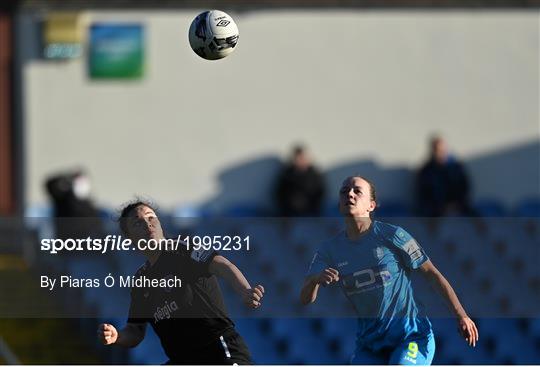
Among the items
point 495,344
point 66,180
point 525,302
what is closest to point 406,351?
point 525,302

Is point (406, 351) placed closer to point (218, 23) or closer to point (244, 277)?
point (244, 277)

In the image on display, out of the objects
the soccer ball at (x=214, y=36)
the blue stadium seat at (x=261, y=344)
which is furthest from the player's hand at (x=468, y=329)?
the blue stadium seat at (x=261, y=344)

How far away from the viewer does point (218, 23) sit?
10250 millimetres

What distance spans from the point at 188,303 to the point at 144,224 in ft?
1.76

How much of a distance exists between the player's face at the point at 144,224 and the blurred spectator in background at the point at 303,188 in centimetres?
809

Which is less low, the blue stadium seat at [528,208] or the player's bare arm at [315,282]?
the player's bare arm at [315,282]

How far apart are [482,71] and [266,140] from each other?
276 centimetres

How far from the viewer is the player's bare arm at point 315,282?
901 centimetres

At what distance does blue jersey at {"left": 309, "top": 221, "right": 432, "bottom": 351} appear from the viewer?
9.21 m

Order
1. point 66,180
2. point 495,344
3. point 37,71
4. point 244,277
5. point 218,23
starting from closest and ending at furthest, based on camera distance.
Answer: point 244,277 < point 218,23 < point 495,344 < point 66,180 < point 37,71

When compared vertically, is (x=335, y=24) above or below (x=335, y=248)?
above

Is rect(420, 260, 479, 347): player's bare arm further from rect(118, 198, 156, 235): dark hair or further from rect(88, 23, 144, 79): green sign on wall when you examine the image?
rect(88, 23, 144, 79): green sign on wall

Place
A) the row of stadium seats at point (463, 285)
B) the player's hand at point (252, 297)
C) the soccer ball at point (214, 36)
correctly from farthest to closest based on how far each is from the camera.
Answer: the row of stadium seats at point (463, 285), the soccer ball at point (214, 36), the player's hand at point (252, 297)

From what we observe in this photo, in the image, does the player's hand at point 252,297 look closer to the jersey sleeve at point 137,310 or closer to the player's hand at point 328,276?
the player's hand at point 328,276
